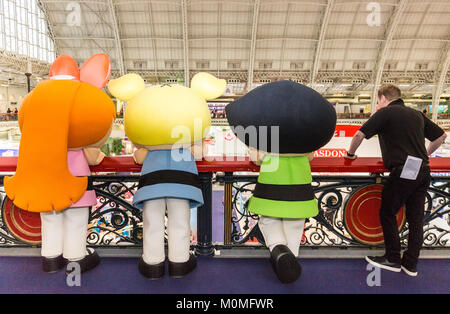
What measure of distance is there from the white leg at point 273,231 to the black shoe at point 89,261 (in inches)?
54.7

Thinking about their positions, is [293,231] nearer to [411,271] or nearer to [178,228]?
→ [178,228]

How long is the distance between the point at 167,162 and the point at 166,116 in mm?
334

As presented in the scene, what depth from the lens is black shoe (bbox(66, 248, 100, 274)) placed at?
224 centimetres

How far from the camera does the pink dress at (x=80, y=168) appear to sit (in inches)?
A: 84.4

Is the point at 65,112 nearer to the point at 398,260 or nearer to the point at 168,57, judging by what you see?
the point at 398,260

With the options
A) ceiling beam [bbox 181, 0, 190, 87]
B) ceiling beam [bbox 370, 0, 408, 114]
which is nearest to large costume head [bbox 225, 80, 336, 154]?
ceiling beam [bbox 181, 0, 190, 87]

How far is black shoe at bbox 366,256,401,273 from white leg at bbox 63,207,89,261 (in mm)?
2335

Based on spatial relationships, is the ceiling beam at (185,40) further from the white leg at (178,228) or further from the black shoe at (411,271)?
the black shoe at (411,271)

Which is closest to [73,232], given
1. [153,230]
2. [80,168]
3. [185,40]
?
[80,168]

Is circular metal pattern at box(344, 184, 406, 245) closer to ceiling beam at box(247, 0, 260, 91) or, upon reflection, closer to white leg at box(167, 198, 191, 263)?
white leg at box(167, 198, 191, 263)

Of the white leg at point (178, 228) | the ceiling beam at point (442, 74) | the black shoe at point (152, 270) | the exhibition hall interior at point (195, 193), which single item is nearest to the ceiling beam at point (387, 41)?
the ceiling beam at point (442, 74)

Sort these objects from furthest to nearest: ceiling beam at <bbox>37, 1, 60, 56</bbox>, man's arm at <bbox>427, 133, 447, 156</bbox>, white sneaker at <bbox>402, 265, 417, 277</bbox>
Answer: ceiling beam at <bbox>37, 1, 60, 56</bbox> < man's arm at <bbox>427, 133, 447, 156</bbox> < white sneaker at <bbox>402, 265, 417, 277</bbox>

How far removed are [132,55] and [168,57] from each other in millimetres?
2409
